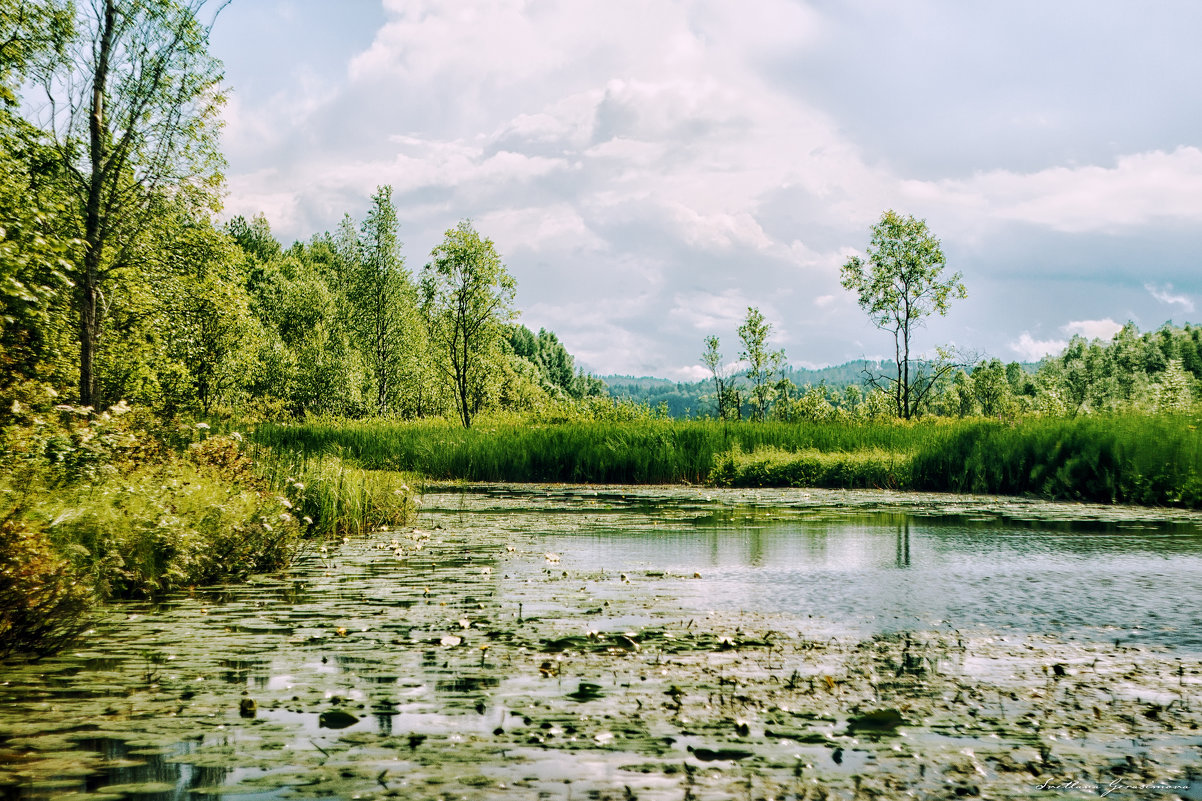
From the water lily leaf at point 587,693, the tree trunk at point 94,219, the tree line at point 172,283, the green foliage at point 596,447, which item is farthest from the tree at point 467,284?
the water lily leaf at point 587,693

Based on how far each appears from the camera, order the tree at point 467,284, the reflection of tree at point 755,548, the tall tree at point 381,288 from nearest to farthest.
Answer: the reflection of tree at point 755,548
the tree at point 467,284
the tall tree at point 381,288

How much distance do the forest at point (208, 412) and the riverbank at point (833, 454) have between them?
67 millimetres

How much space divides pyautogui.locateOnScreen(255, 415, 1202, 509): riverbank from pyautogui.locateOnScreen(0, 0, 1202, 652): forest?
2.6 inches

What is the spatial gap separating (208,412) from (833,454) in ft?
74.2

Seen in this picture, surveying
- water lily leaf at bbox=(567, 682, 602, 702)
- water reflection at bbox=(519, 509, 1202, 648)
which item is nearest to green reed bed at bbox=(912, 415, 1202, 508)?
water reflection at bbox=(519, 509, 1202, 648)

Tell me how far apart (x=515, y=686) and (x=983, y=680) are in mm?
2795

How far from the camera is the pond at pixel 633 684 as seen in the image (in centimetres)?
350

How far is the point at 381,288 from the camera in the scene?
5428 cm

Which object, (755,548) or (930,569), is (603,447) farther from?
(930,569)

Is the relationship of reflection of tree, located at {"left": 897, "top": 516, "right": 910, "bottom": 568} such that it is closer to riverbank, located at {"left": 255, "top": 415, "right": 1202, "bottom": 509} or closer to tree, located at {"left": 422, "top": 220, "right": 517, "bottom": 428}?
riverbank, located at {"left": 255, "top": 415, "right": 1202, "bottom": 509}

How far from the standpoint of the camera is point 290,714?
4.30 m

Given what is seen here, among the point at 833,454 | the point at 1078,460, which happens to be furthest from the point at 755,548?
the point at 833,454

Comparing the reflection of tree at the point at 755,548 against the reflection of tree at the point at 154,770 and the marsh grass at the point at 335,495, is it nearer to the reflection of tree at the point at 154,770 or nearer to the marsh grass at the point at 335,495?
the marsh grass at the point at 335,495

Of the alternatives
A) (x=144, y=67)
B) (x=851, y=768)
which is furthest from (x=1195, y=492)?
(x=144, y=67)
